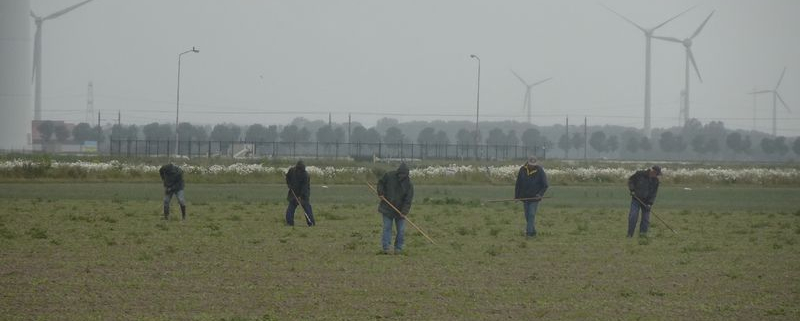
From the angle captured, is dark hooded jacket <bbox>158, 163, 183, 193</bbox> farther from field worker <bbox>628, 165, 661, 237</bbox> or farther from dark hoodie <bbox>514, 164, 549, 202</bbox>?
field worker <bbox>628, 165, 661, 237</bbox>

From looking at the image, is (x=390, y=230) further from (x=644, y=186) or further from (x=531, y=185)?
(x=644, y=186)

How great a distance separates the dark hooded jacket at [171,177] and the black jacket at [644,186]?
478 inches

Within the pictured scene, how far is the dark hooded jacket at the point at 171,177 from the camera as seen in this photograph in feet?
110

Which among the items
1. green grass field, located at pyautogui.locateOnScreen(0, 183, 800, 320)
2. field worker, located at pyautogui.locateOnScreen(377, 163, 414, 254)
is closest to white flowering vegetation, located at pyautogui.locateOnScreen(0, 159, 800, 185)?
green grass field, located at pyautogui.locateOnScreen(0, 183, 800, 320)

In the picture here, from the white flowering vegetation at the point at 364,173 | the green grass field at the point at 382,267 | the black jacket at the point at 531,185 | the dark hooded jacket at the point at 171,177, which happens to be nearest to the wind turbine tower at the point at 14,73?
the white flowering vegetation at the point at 364,173

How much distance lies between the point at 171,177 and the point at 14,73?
351ft

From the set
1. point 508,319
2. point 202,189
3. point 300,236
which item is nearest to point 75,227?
point 300,236

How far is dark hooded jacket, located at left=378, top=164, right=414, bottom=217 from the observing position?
78.6ft

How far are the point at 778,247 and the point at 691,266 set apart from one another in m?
5.22

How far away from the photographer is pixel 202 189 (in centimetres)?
6038

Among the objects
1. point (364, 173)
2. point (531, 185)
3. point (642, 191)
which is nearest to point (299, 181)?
point (531, 185)

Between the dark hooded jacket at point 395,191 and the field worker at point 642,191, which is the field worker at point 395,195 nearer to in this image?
the dark hooded jacket at point 395,191

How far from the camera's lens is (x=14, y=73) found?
134000 millimetres

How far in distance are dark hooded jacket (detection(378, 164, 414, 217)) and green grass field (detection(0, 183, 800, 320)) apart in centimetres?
93
